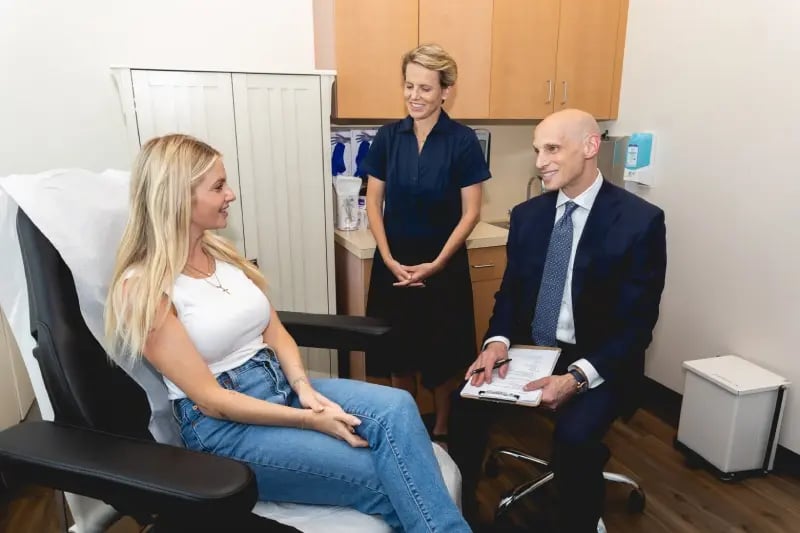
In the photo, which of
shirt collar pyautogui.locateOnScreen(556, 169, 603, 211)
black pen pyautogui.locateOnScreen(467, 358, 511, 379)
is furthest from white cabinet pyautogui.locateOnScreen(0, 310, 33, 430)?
shirt collar pyautogui.locateOnScreen(556, 169, 603, 211)

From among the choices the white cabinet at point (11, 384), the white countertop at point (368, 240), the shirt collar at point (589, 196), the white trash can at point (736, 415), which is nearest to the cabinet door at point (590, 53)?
the white countertop at point (368, 240)

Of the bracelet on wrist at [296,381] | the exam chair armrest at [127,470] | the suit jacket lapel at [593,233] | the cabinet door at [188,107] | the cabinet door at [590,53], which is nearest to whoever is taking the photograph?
the exam chair armrest at [127,470]

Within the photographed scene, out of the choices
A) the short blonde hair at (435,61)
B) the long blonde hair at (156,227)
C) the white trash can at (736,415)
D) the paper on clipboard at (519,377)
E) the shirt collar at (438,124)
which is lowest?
the white trash can at (736,415)

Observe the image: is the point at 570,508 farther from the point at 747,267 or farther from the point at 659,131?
the point at 659,131

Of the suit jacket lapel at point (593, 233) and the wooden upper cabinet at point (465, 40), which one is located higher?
the wooden upper cabinet at point (465, 40)

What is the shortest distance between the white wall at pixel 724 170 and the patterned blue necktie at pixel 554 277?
94 centimetres

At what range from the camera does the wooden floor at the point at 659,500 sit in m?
1.80

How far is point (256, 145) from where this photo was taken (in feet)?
6.44

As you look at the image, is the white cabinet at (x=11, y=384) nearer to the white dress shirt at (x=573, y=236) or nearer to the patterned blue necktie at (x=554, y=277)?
the white dress shirt at (x=573, y=236)

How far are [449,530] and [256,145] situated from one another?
1.41 meters

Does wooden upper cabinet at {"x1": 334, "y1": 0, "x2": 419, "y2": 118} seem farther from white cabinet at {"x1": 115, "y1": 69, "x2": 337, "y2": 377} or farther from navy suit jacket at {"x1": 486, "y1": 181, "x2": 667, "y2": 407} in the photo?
navy suit jacket at {"x1": 486, "y1": 181, "x2": 667, "y2": 407}

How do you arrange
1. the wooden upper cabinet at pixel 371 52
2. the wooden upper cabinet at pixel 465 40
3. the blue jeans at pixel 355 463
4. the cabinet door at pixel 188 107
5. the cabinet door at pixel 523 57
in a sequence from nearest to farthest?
the blue jeans at pixel 355 463, the cabinet door at pixel 188 107, the wooden upper cabinet at pixel 371 52, the wooden upper cabinet at pixel 465 40, the cabinet door at pixel 523 57

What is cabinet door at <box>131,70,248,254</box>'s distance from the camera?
179cm

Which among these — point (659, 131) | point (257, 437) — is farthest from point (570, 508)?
point (659, 131)
